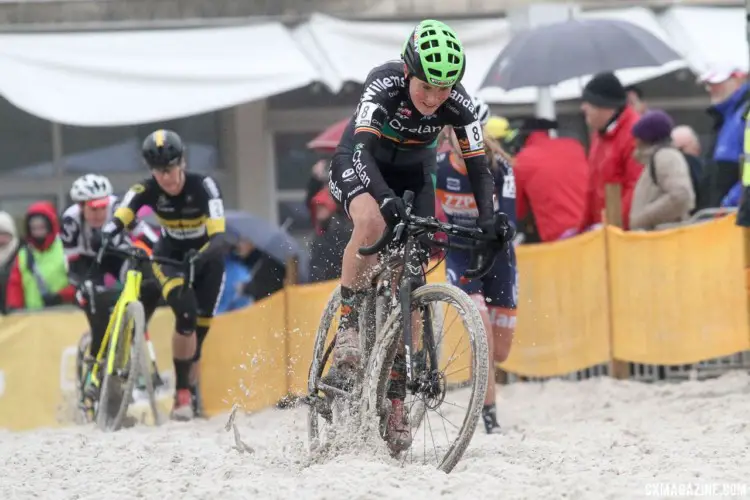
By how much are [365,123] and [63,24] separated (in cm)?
1013

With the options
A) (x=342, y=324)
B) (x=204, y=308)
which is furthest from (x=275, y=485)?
(x=204, y=308)

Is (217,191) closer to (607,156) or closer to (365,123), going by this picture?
(607,156)

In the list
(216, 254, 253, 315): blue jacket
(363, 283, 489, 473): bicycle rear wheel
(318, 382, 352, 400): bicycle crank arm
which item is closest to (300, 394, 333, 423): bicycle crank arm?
(318, 382, 352, 400): bicycle crank arm

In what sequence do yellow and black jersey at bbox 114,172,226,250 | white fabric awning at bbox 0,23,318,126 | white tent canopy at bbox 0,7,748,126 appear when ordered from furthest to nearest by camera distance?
white tent canopy at bbox 0,7,748,126
white fabric awning at bbox 0,23,318,126
yellow and black jersey at bbox 114,172,226,250

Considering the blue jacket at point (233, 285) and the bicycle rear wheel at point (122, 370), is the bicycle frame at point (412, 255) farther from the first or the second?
the blue jacket at point (233, 285)

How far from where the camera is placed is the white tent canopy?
14.1 m

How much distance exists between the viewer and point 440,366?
6.77m

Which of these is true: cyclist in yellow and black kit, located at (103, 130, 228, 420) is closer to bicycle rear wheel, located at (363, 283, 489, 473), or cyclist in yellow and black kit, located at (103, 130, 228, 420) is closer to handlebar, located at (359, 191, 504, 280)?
bicycle rear wheel, located at (363, 283, 489, 473)

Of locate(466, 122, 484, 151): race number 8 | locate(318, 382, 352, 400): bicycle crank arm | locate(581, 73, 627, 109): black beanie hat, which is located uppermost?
locate(581, 73, 627, 109): black beanie hat

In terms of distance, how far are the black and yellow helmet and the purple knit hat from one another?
341cm

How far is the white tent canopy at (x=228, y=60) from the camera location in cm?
1415

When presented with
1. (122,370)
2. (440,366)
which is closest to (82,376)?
(122,370)

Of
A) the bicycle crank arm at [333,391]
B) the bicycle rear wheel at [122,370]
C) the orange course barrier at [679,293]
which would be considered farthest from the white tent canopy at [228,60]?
the bicycle crank arm at [333,391]

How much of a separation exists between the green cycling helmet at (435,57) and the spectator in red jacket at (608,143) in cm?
462
